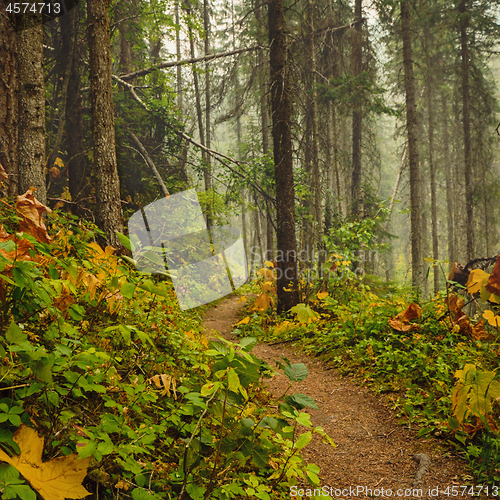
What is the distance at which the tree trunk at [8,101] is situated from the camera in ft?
16.6

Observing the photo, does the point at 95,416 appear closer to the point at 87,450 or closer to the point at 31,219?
the point at 87,450

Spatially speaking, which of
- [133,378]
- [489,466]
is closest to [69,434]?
[133,378]

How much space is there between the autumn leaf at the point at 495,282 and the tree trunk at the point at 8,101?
6.34m

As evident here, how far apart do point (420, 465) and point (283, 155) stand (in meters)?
6.71

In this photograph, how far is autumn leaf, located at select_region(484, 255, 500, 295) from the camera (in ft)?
12.0

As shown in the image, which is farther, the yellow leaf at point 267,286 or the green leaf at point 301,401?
the yellow leaf at point 267,286

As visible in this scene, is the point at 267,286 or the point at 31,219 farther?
the point at 267,286

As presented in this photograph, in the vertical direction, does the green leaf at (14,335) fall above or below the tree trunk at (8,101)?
below

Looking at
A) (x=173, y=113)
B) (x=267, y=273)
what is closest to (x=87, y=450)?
(x=267, y=273)

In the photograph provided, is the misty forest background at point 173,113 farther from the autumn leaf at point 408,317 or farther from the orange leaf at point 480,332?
the orange leaf at point 480,332

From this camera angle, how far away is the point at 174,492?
1894mm

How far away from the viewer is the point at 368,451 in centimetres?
324

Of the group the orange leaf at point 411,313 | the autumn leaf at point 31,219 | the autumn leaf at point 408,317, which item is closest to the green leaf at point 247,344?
the autumn leaf at point 31,219

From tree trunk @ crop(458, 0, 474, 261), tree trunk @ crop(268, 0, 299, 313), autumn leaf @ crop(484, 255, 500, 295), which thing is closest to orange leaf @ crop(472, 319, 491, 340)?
autumn leaf @ crop(484, 255, 500, 295)
